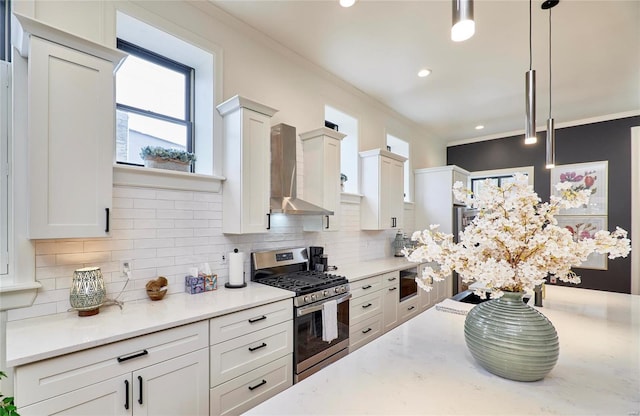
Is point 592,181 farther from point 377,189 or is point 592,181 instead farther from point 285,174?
point 285,174

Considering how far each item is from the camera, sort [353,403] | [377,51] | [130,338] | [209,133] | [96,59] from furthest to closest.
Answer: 1. [377,51]
2. [209,133]
3. [96,59]
4. [130,338]
5. [353,403]

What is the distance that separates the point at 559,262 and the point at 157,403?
6.47ft

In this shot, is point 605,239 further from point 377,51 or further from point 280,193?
point 377,51

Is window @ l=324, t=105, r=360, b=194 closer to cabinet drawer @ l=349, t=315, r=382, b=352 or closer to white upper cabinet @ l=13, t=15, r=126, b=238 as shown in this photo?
cabinet drawer @ l=349, t=315, r=382, b=352

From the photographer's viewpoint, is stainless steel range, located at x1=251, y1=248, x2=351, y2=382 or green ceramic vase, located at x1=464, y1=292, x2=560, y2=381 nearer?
green ceramic vase, located at x1=464, y1=292, x2=560, y2=381

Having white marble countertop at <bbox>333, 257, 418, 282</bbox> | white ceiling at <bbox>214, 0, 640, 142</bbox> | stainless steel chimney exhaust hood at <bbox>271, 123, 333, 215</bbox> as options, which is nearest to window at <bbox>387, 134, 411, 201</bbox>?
white ceiling at <bbox>214, 0, 640, 142</bbox>

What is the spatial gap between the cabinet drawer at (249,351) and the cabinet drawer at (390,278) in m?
1.53

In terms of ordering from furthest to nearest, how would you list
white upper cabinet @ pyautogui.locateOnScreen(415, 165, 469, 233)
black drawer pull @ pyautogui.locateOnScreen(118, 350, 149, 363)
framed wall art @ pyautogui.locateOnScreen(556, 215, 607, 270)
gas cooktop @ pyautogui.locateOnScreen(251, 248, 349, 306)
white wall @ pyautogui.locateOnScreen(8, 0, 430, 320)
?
1. white upper cabinet @ pyautogui.locateOnScreen(415, 165, 469, 233)
2. framed wall art @ pyautogui.locateOnScreen(556, 215, 607, 270)
3. gas cooktop @ pyautogui.locateOnScreen(251, 248, 349, 306)
4. white wall @ pyautogui.locateOnScreen(8, 0, 430, 320)
5. black drawer pull @ pyautogui.locateOnScreen(118, 350, 149, 363)

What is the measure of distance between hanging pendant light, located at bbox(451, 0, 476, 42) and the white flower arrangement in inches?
17.8

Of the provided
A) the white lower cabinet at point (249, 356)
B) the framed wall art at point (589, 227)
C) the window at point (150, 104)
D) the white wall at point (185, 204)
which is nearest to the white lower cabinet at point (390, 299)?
the white wall at point (185, 204)

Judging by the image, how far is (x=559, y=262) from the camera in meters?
1.00

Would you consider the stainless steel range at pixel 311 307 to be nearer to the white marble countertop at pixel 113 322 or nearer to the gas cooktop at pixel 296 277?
the gas cooktop at pixel 296 277

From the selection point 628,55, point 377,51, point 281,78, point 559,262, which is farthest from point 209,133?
point 628,55

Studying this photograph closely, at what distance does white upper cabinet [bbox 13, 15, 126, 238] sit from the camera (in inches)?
58.7
